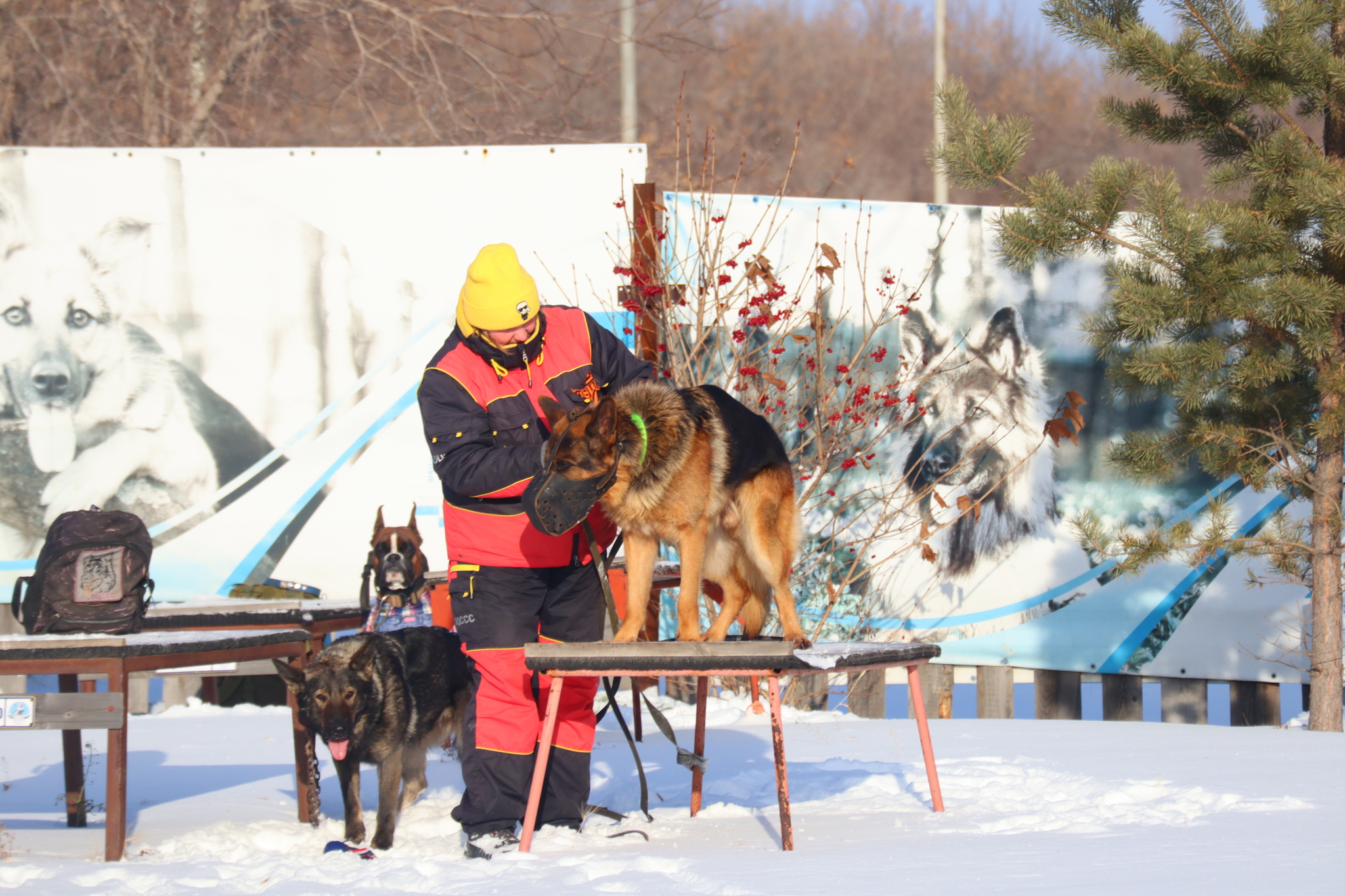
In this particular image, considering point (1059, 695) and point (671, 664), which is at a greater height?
point (671, 664)

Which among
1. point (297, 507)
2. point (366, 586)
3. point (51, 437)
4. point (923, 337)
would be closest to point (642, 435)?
point (366, 586)

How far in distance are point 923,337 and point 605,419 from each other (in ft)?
13.5

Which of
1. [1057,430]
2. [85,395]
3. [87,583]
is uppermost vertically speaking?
[85,395]

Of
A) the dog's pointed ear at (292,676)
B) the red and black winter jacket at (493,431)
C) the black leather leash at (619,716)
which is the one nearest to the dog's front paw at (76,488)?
the dog's pointed ear at (292,676)

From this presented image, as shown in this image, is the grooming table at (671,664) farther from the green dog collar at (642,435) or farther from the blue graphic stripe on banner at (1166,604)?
the blue graphic stripe on banner at (1166,604)

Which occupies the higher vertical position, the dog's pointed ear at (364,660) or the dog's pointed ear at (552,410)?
the dog's pointed ear at (552,410)

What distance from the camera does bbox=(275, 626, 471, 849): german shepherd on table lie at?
3.72 metres

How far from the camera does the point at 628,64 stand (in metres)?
10.1

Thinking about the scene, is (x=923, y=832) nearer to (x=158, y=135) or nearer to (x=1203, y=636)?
(x=1203, y=636)

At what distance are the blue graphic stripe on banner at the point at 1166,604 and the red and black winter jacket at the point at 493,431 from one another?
4214 mm

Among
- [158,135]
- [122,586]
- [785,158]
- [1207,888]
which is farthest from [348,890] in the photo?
[785,158]

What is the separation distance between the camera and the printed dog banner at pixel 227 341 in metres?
6.99

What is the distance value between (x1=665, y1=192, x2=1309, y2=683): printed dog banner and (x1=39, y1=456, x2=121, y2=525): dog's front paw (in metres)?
3.92

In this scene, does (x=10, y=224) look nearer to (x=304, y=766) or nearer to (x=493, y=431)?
(x=304, y=766)
